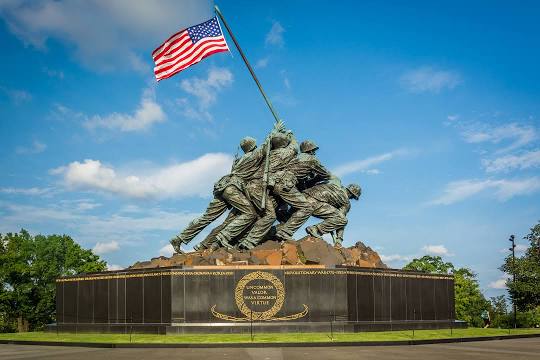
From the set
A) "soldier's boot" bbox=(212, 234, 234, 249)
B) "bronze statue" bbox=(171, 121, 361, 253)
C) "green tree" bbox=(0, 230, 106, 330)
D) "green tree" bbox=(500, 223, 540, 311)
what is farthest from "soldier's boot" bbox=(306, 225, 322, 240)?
"green tree" bbox=(0, 230, 106, 330)

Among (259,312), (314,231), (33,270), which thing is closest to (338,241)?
(314,231)

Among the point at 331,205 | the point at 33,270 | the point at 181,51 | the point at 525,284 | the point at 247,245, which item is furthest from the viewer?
the point at 33,270

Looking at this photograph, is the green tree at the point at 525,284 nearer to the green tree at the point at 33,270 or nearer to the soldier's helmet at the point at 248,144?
the soldier's helmet at the point at 248,144

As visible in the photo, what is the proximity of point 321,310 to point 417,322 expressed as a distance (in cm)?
506

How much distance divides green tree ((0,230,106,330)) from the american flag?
90.1ft

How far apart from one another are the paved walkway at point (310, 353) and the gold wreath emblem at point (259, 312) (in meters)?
4.47

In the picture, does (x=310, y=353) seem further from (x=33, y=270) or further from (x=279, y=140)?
(x=33, y=270)

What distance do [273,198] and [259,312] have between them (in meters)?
6.44

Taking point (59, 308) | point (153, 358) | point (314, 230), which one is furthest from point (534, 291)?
point (153, 358)

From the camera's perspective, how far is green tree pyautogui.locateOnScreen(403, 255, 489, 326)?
56.4 meters

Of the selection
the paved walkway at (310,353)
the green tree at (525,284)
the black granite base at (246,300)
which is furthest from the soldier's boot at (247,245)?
the green tree at (525,284)

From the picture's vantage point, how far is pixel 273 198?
28469mm

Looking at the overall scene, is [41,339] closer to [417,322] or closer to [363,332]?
[363,332]

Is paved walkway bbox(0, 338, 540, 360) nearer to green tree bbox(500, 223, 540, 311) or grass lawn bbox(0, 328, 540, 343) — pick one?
grass lawn bbox(0, 328, 540, 343)
